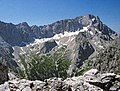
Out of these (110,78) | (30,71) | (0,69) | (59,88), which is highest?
(30,71)

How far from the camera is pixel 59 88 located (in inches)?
1737

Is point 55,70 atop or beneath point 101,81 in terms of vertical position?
atop

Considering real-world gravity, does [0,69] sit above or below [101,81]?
above

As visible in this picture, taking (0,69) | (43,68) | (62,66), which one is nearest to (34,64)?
(43,68)

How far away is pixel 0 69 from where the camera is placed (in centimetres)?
6253

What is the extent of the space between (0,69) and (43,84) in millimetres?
20240

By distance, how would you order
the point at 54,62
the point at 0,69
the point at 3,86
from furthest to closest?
the point at 54,62, the point at 0,69, the point at 3,86

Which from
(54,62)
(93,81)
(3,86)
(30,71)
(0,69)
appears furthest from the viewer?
(54,62)

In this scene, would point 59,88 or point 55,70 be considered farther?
point 55,70

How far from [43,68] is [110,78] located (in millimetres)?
85119

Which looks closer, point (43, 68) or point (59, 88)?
point (59, 88)

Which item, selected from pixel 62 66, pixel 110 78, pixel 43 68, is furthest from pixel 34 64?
pixel 110 78

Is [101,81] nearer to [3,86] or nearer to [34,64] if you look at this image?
[3,86]

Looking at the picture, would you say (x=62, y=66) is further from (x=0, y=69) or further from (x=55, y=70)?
(x=0, y=69)
